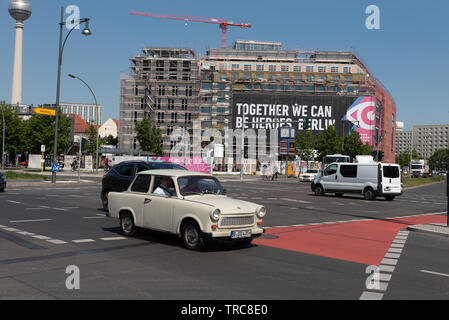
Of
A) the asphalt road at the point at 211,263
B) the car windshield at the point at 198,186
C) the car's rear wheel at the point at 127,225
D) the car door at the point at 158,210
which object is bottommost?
the asphalt road at the point at 211,263

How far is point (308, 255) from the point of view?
9.05 metres

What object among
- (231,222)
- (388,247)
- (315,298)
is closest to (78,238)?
(231,222)

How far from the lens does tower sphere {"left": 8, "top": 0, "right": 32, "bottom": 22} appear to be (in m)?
110

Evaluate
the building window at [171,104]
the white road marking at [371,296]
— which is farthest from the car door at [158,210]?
the building window at [171,104]

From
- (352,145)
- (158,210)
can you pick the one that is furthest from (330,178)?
(352,145)

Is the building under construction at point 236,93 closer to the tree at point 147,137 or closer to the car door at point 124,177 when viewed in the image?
the tree at point 147,137

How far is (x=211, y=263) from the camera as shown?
7922mm

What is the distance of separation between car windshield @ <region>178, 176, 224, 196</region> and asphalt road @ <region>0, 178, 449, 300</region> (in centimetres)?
113

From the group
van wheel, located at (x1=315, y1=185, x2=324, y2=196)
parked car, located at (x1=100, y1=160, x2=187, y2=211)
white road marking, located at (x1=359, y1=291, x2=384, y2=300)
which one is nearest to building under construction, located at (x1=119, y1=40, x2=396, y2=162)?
van wheel, located at (x1=315, y1=185, x2=324, y2=196)

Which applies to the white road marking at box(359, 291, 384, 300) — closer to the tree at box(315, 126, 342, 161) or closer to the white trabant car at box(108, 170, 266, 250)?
the white trabant car at box(108, 170, 266, 250)

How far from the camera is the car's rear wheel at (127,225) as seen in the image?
10422 mm

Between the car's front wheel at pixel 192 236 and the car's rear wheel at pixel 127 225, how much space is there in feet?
5.49

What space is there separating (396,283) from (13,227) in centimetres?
908
